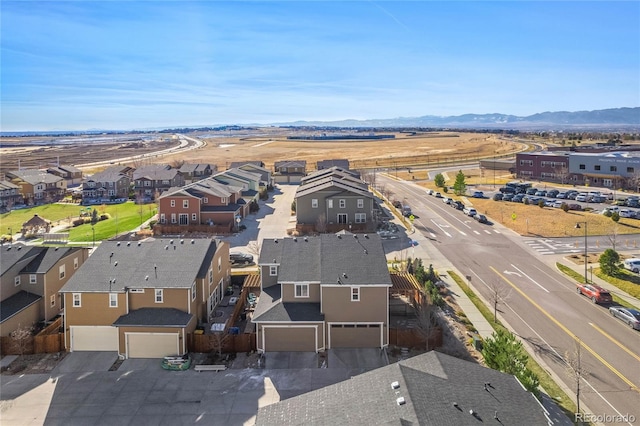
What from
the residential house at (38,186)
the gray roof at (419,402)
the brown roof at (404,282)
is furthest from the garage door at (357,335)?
the residential house at (38,186)

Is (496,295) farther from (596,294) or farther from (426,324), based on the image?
(596,294)

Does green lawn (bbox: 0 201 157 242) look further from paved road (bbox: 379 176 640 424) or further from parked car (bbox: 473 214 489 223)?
parked car (bbox: 473 214 489 223)

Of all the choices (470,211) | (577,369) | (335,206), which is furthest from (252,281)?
(470,211)

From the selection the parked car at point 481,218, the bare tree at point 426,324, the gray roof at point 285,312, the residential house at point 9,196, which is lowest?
the bare tree at point 426,324

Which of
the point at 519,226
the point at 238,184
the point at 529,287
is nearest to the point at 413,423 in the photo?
the point at 529,287

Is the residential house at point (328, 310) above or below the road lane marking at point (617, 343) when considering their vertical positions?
above

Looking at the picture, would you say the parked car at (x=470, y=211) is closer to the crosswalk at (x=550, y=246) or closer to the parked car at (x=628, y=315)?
the crosswalk at (x=550, y=246)
